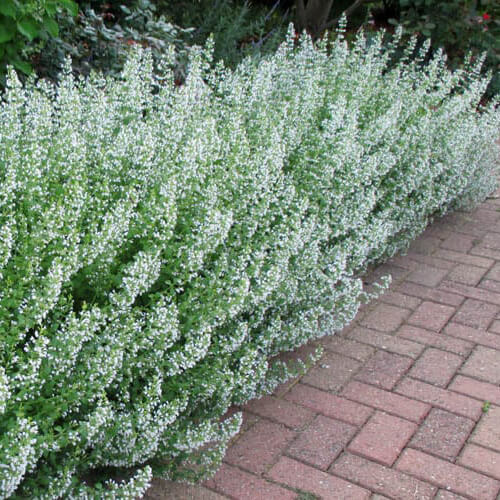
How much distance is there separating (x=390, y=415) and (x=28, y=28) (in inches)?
115

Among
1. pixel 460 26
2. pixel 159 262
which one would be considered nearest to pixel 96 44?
pixel 159 262

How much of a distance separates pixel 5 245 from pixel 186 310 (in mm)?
709

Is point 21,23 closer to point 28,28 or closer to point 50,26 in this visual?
point 28,28

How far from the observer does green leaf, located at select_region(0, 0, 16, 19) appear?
4.31 meters

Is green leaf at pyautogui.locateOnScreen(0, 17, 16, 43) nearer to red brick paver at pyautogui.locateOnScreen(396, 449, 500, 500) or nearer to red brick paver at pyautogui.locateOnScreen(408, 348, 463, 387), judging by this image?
red brick paver at pyautogui.locateOnScreen(408, 348, 463, 387)

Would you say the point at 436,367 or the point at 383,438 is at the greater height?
the point at 383,438

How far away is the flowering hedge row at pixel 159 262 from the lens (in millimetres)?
2354

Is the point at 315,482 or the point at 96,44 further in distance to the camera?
the point at 96,44

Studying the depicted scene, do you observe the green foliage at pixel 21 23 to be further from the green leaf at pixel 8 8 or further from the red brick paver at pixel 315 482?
the red brick paver at pixel 315 482

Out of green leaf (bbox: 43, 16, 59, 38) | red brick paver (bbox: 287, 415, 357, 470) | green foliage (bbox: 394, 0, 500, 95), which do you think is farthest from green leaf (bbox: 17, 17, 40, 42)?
green foliage (bbox: 394, 0, 500, 95)

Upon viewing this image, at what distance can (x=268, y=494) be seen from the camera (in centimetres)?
295

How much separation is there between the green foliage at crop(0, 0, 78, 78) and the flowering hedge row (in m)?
0.85

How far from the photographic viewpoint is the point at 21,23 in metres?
4.42

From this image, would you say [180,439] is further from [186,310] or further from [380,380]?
[380,380]
